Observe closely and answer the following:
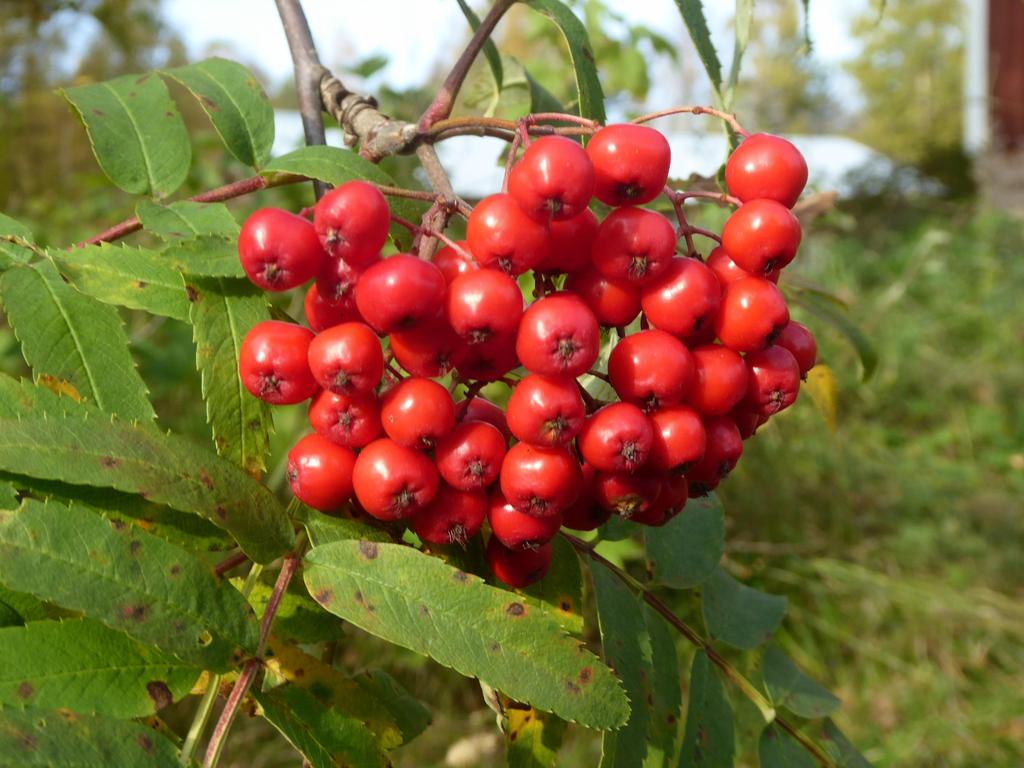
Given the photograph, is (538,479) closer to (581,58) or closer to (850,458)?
(581,58)

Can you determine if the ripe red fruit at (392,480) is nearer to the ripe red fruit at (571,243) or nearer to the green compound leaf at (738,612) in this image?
the ripe red fruit at (571,243)

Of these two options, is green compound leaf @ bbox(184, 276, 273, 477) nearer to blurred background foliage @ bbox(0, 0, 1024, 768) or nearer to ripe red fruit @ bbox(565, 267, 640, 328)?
ripe red fruit @ bbox(565, 267, 640, 328)

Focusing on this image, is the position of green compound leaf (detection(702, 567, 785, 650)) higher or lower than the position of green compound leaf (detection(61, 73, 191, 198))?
lower

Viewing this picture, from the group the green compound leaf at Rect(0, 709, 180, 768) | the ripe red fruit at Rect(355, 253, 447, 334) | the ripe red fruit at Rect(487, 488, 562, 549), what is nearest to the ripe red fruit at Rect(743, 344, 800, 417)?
the ripe red fruit at Rect(487, 488, 562, 549)

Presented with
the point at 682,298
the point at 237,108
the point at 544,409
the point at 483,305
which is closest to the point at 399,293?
the point at 483,305

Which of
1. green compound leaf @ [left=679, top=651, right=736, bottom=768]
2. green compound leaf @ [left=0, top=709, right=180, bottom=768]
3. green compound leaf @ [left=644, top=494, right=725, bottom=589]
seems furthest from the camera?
green compound leaf @ [left=644, top=494, right=725, bottom=589]

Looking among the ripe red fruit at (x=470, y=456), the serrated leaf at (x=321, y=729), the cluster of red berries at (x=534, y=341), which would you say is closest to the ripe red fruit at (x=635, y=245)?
the cluster of red berries at (x=534, y=341)
